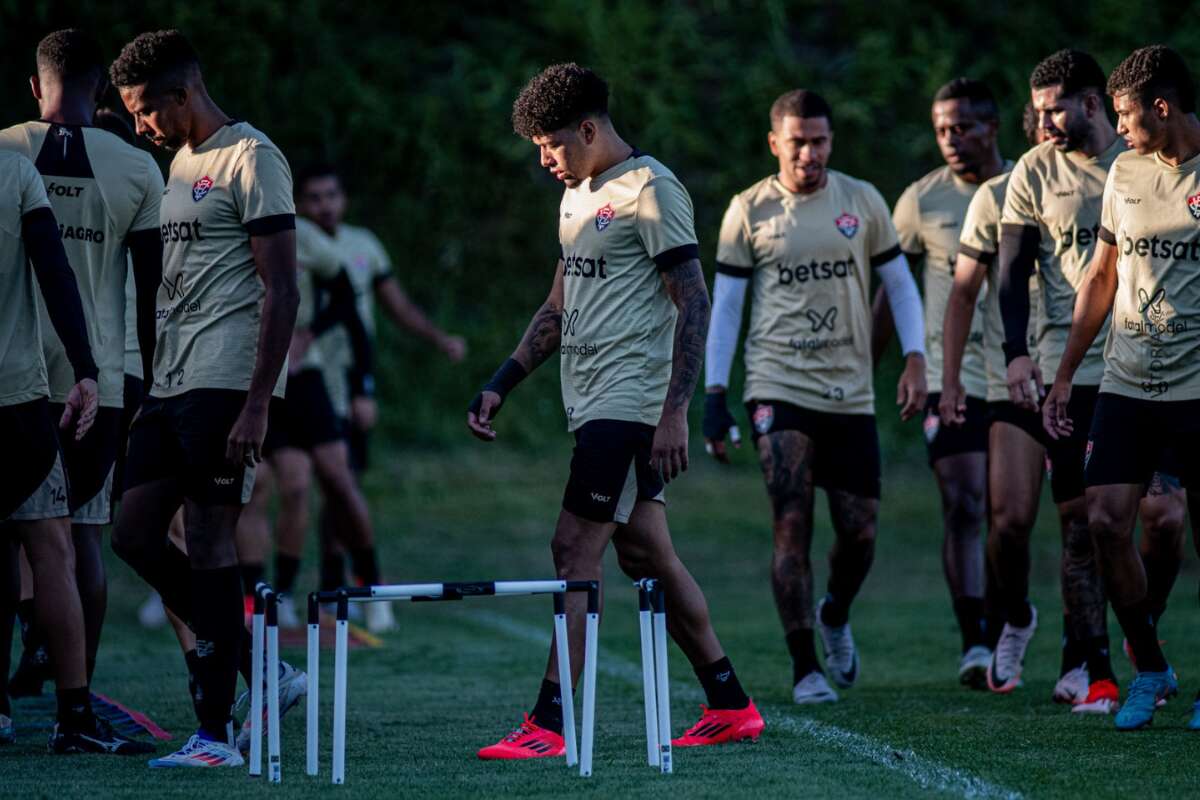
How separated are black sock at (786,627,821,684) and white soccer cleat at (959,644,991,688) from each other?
92 cm

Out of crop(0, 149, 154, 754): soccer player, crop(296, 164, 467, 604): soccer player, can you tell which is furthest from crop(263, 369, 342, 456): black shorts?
crop(0, 149, 154, 754): soccer player

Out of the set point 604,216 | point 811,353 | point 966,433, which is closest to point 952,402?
point 811,353

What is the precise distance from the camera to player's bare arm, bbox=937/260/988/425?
25.6ft

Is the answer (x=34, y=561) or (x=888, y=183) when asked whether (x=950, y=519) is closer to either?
(x=34, y=561)

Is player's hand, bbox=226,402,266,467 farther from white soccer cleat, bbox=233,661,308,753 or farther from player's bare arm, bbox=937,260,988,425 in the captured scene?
player's bare arm, bbox=937,260,988,425

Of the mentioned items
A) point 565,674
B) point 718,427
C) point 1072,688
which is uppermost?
point 718,427

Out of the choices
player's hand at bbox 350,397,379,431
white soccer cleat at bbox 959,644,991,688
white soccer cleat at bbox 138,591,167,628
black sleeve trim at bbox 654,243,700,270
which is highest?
Result: black sleeve trim at bbox 654,243,700,270

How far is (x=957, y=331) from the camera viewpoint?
781 centimetres

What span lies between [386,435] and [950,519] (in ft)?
29.2

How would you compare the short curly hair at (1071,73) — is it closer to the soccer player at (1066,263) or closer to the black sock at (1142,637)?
the soccer player at (1066,263)

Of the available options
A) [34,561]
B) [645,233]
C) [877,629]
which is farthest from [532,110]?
[877,629]

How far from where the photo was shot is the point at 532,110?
6.02 metres

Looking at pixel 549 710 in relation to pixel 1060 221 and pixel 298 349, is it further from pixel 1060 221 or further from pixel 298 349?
pixel 298 349

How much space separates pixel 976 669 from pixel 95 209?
14.7 ft
